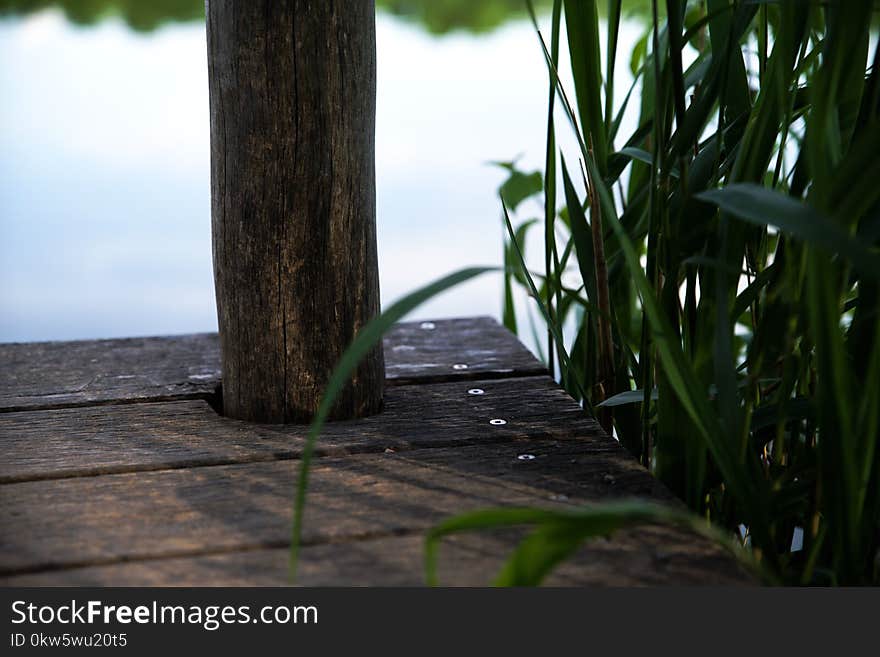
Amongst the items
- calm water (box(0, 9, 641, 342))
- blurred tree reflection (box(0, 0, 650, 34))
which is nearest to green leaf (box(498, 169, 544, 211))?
calm water (box(0, 9, 641, 342))

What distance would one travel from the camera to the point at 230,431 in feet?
3.81

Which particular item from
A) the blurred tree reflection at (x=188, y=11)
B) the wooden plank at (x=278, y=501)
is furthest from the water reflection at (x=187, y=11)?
the wooden plank at (x=278, y=501)

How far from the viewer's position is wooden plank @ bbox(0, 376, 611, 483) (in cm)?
107

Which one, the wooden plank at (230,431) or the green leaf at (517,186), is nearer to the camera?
the wooden plank at (230,431)

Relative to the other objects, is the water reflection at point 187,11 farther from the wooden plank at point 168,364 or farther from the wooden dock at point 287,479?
the wooden dock at point 287,479

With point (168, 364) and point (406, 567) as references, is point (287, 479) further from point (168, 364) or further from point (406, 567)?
point (168, 364)

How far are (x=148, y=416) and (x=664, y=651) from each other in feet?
2.31

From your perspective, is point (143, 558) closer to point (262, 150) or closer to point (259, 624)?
point (259, 624)

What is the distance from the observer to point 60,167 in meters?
6.13

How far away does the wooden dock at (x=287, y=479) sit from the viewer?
832mm

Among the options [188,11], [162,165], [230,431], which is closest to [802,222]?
[230,431]

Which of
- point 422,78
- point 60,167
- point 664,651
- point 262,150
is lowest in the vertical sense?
point 664,651

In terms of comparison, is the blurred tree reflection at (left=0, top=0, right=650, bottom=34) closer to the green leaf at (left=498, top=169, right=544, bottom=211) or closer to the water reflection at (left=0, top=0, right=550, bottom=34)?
the water reflection at (left=0, top=0, right=550, bottom=34)

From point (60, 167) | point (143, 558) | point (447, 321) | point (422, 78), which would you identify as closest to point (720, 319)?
point (143, 558)
